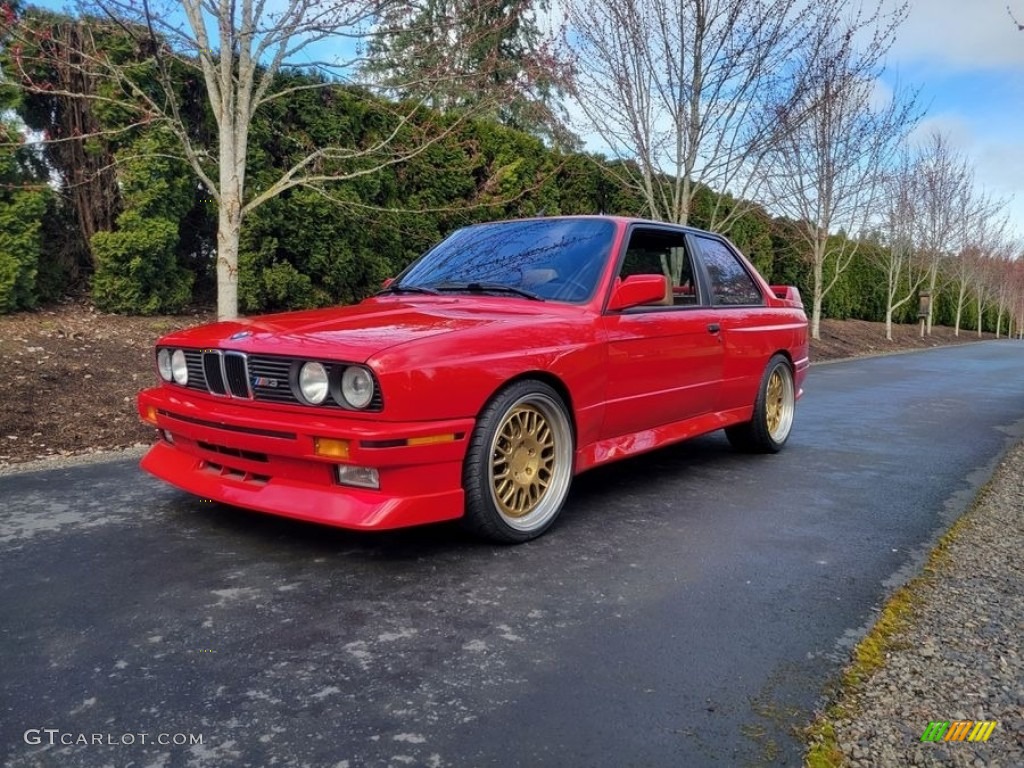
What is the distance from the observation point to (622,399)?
3.79 meters

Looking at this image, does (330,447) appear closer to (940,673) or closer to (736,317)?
(940,673)

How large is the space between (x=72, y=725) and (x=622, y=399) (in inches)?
105

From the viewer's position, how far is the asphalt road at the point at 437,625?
1826mm

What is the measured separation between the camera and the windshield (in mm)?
3814

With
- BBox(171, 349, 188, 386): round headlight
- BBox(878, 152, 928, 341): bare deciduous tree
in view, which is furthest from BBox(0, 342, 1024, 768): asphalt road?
BBox(878, 152, 928, 341): bare deciduous tree

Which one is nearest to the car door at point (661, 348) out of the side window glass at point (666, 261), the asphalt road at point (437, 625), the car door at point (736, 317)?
the side window glass at point (666, 261)

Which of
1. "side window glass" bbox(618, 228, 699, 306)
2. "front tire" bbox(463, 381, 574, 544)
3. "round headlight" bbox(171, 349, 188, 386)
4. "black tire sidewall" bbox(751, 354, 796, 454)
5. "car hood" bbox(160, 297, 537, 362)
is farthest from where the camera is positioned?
"black tire sidewall" bbox(751, 354, 796, 454)

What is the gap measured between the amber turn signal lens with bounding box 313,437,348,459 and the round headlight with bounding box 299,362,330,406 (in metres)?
0.15

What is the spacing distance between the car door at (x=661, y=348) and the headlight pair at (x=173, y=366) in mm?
2009

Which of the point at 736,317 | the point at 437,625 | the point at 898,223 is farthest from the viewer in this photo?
the point at 898,223

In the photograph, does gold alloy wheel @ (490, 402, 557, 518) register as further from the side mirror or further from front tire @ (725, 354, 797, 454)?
front tire @ (725, 354, 797, 454)

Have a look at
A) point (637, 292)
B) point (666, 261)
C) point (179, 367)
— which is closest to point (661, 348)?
point (637, 292)

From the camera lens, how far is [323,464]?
112 inches

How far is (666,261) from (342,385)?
2.61 m
